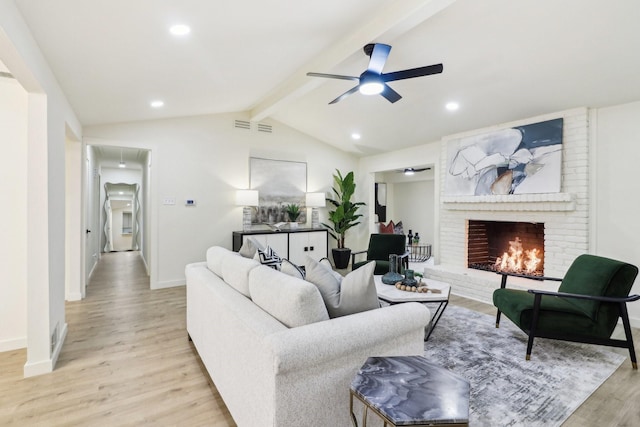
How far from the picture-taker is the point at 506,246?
17.0ft

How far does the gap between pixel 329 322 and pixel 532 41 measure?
3001 mm

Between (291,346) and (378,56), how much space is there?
7.93ft

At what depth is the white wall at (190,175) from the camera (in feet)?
16.5

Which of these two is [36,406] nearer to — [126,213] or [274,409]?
[274,409]

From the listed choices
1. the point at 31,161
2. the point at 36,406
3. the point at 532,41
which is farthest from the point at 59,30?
the point at 532,41

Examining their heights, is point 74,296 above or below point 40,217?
below

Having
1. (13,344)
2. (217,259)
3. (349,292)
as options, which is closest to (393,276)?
(349,292)

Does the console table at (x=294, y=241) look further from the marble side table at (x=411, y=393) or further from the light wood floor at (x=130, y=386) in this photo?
the marble side table at (x=411, y=393)

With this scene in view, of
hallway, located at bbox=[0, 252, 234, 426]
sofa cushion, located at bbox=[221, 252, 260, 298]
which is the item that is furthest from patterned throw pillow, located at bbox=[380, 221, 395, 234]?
sofa cushion, located at bbox=[221, 252, 260, 298]

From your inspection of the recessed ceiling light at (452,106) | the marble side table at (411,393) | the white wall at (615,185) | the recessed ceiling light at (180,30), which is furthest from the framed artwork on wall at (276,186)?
the marble side table at (411,393)

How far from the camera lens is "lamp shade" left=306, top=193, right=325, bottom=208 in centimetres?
629

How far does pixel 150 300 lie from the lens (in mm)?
4418

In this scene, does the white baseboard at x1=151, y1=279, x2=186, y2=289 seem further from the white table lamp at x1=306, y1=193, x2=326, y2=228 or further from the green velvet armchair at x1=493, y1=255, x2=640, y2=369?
the green velvet armchair at x1=493, y1=255, x2=640, y2=369

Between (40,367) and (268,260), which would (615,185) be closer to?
(268,260)
